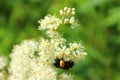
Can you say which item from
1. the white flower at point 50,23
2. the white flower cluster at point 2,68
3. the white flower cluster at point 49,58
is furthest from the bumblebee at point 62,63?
the white flower cluster at point 2,68

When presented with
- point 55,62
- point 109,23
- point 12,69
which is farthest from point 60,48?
Result: point 109,23

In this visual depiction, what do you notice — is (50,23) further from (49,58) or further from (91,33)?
(91,33)

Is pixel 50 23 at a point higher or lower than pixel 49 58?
higher

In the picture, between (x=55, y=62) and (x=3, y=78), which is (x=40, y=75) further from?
(x=3, y=78)

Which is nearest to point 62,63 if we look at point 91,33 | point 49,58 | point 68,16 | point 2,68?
point 49,58

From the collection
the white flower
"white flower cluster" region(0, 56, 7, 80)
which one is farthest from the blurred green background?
the white flower

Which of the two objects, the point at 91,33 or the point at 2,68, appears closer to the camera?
the point at 2,68
